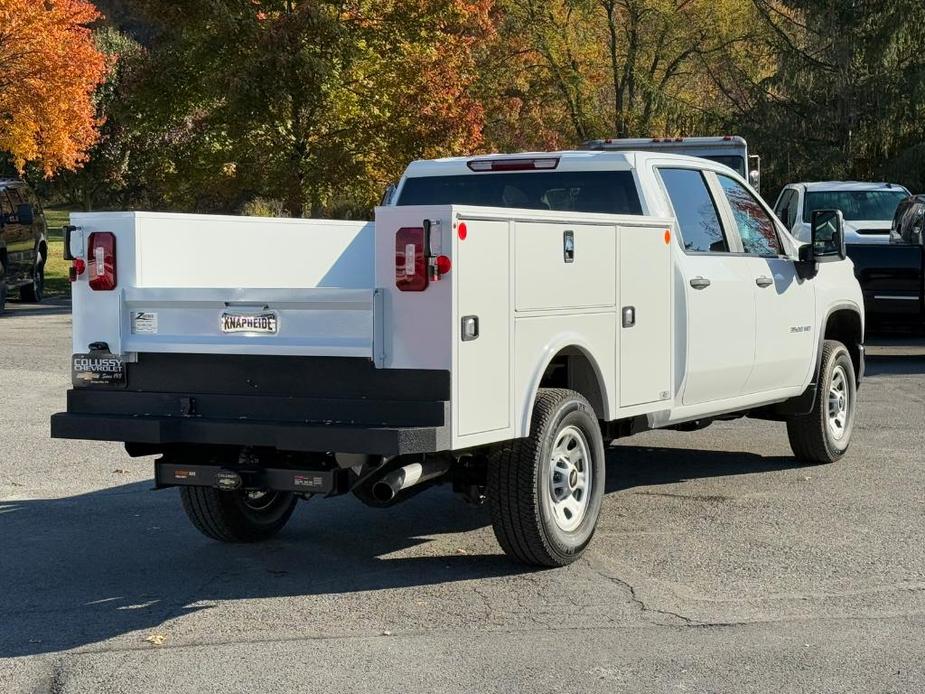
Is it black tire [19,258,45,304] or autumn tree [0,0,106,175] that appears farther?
black tire [19,258,45,304]

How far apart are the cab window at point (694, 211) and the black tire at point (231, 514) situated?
2852mm

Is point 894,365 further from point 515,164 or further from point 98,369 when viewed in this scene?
point 98,369

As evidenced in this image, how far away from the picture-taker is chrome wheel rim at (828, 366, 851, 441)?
10.2m

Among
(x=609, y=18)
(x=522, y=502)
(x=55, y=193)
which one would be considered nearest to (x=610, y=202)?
(x=522, y=502)

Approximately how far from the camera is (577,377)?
7.35 metres

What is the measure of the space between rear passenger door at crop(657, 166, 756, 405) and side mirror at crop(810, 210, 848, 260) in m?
0.78

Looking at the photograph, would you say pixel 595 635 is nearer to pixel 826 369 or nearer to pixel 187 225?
pixel 187 225

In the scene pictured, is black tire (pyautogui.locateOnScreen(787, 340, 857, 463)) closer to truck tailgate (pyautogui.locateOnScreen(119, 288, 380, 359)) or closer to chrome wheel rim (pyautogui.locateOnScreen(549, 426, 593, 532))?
chrome wheel rim (pyautogui.locateOnScreen(549, 426, 593, 532))

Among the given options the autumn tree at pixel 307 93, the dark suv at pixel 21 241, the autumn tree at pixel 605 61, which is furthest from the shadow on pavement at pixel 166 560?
the autumn tree at pixel 605 61

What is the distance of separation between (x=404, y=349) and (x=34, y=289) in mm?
21221

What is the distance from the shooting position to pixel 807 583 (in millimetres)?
6695

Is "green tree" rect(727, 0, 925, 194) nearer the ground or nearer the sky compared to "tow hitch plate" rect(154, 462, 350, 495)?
nearer the sky

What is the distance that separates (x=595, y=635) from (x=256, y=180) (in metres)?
20.9

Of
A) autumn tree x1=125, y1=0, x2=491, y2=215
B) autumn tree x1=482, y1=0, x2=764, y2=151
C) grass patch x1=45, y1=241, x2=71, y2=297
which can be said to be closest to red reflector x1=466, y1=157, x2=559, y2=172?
autumn tree x1=125, y1=0, x2=491, y2=215
